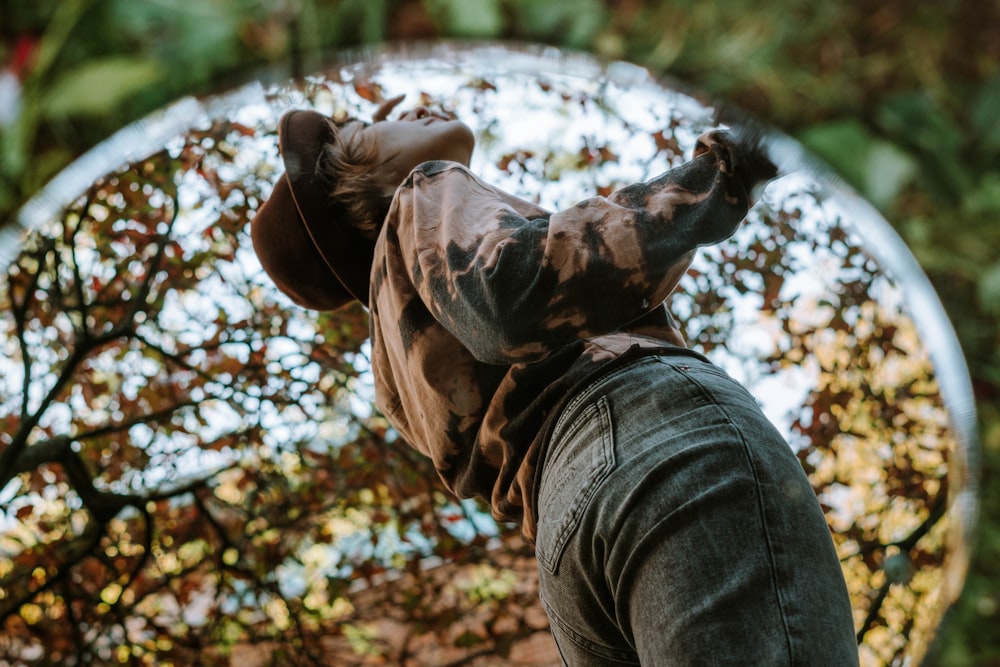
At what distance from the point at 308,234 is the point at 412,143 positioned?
0.22 meters

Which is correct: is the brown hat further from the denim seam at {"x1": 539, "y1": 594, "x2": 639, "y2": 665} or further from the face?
the denim seam at {"x1": 539, "y1": 594, "x2": 639, "y2": 665}

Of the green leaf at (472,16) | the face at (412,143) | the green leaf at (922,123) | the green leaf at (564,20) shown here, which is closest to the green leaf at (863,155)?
the green leaf at (922,123)

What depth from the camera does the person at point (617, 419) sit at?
71 cm

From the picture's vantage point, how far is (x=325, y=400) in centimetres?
168

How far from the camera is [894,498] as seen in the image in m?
1.16

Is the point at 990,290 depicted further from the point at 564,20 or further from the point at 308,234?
the point at 308,234

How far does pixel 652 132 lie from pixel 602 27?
0.22m

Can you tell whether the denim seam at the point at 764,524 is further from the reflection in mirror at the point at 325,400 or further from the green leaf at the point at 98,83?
the green leaf at the point at 98,83

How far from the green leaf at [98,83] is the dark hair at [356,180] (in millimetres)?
263

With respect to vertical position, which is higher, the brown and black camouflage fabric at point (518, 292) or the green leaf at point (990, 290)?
the brown and black camouflage fabric at point (518, 292)

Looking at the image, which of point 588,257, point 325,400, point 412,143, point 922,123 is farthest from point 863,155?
point 325,400

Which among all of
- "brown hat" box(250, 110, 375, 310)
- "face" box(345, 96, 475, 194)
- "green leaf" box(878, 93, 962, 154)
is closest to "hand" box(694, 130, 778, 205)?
"green leaf" box(878, 93, 962, 154)

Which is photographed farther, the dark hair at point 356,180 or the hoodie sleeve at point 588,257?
the dark hair at point 356,180

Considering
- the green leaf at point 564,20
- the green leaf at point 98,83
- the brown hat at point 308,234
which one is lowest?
the brown hat at point 308,234
